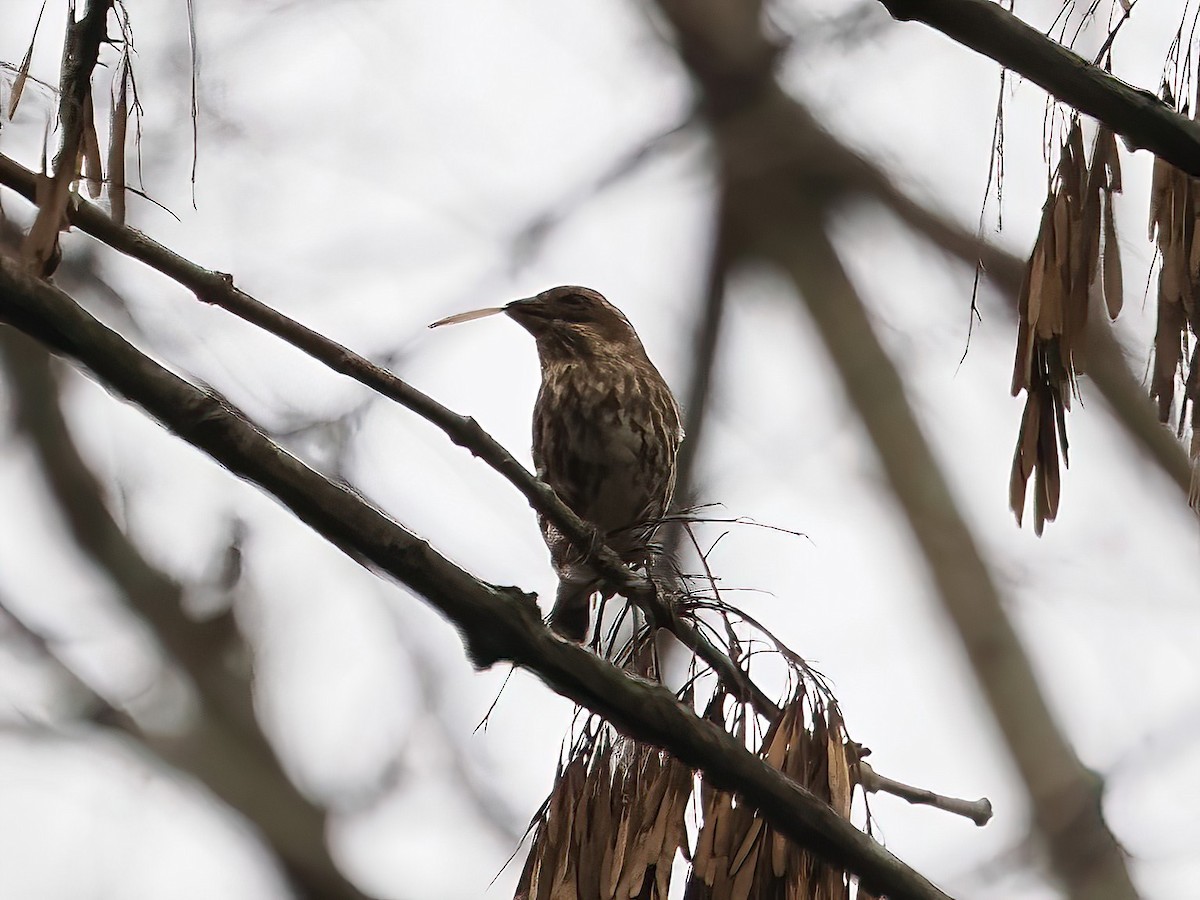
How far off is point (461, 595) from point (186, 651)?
359cm

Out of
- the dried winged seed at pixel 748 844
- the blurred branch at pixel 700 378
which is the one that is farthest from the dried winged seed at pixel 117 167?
the blurred branch at pixel 700 378

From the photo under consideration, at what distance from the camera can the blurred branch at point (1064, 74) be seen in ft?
6.70

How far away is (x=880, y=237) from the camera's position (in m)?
5.77

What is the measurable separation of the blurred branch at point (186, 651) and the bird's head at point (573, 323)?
5.31ft

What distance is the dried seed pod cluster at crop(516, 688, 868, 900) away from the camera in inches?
89.3

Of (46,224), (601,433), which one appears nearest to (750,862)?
(46,224)

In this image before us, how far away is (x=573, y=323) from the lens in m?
4.98

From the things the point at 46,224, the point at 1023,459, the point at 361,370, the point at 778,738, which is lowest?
the point at 46,224

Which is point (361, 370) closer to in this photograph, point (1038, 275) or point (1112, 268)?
point (1038, 275)

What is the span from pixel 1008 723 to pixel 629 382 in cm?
185

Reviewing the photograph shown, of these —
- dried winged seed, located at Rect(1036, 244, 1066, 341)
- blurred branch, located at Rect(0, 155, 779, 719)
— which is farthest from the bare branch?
dried winged seed, located at Rect(1036, 244, 1066, 341)

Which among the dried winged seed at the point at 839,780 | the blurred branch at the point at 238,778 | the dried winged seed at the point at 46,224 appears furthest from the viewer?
the blurred branch at the point at 238,778

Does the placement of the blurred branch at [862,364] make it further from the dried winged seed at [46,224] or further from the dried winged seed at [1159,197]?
the dried winged seed at [46,224]

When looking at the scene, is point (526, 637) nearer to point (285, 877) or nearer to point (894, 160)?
point (285, 877)
